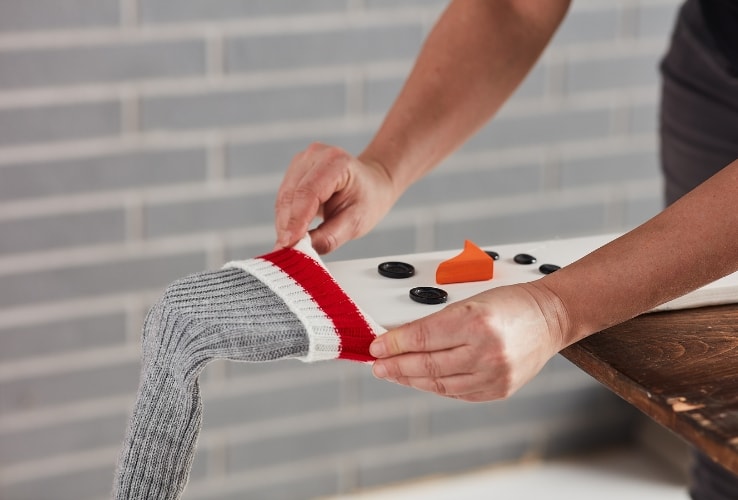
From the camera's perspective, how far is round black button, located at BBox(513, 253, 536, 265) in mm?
1046

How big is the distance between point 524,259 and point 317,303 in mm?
252

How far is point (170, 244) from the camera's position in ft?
5.84

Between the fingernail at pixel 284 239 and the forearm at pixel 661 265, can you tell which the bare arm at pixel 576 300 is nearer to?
the forearm at pixel 661 265

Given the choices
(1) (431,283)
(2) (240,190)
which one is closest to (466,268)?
(1) (431,283)

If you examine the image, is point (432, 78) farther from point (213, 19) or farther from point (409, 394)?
point (409, 394)

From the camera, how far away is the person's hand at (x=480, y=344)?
810 millimetres

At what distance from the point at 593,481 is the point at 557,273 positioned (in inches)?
54.9

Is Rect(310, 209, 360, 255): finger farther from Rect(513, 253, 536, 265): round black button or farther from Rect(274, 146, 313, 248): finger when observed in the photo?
Rect(513, 253, 536, 265): round black button

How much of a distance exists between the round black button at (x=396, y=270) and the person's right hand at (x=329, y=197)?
0.31 ft

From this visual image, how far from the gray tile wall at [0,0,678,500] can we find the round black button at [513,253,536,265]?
2.76 feet

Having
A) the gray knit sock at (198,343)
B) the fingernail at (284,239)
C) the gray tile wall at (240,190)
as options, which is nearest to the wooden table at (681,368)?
the gray knit sock at (198,343)

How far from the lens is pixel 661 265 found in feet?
2.78

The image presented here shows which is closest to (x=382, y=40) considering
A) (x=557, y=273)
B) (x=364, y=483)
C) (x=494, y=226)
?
(x=494, y=226)

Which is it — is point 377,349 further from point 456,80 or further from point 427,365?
point 456,80
